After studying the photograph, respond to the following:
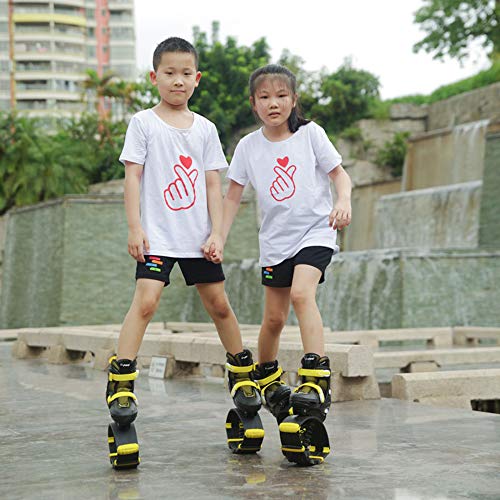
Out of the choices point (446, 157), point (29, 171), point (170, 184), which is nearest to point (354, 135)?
point (29, 171)

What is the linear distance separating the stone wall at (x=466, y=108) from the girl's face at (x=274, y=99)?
21150 millimetres

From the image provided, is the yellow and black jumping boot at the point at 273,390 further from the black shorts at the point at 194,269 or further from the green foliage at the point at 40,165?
the green foliage at the point at 40,165

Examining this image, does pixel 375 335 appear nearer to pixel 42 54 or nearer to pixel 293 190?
pixel 293 190

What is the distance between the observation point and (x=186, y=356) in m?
7.48

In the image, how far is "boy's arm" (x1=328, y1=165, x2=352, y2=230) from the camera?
12.3 feet

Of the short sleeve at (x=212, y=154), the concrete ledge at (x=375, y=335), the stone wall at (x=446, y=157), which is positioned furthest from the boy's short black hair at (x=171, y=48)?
the stone wall at (x=446, y=157)

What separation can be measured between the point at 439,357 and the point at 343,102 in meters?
29.7

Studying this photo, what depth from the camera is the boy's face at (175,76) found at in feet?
12.7

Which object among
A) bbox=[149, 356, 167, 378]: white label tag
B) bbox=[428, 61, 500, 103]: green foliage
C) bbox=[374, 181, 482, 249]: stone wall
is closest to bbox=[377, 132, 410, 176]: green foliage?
bbox=[428, 61, 500, 103]: green foliage

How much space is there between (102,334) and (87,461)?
16.7ft

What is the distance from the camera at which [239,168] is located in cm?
417

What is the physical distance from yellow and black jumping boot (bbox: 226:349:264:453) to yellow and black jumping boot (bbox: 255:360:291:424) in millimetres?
92

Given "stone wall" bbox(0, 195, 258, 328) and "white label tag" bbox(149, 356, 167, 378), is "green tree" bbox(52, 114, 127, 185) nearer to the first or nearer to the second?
"stone wall" bbox(0, 195, 258, 328)

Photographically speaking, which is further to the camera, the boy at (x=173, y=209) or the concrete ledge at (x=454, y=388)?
the concrete ledge at (x=454, y=388)
